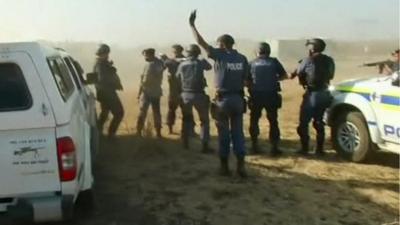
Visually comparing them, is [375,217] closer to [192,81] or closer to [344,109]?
[344,109]

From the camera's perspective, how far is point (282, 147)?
31.5 feet

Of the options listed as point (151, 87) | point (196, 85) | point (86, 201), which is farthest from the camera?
point (151, 87)

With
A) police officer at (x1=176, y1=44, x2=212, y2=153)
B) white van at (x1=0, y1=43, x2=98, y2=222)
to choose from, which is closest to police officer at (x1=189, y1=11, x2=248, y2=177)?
police officer at (x1=176, y1=44, x2=212, y2=153)

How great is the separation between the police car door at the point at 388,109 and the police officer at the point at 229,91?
1.93 meters

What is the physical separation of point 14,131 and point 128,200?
2.34 meters

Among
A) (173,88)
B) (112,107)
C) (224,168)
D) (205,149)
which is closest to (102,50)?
(112,107)

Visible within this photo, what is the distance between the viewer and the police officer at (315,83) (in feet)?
28.0

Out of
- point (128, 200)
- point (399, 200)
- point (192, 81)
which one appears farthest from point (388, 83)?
point (128, 200)

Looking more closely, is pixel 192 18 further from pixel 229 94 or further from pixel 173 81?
pixel 173 81

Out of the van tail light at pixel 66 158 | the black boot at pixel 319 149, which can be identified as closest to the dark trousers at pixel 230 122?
the black boot at pixel 319 149

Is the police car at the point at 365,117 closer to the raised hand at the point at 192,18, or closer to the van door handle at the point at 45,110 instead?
the raised hand at the point at 192,18

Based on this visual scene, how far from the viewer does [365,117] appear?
8.15 m

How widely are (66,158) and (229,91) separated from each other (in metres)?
3.22

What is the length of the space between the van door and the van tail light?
0.04 metres
